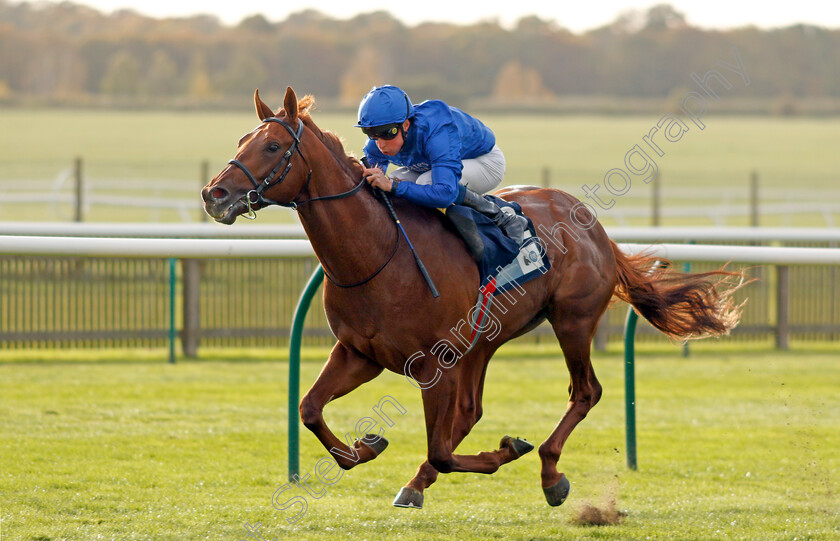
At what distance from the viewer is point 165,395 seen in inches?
293

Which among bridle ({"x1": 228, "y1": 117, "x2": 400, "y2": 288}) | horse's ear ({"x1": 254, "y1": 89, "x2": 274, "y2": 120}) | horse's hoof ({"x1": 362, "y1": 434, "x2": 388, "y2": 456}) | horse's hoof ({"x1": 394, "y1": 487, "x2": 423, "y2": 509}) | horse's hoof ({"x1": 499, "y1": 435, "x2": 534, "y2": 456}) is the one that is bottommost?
horse's hoof ({"x1": 394, "y1": 487, "x2": 423, "y2": 509})

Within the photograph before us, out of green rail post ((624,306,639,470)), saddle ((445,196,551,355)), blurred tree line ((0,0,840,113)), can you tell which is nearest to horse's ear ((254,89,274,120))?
saddle ((445,196,551,355))

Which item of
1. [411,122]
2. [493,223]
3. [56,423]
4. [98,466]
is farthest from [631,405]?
[56,423]

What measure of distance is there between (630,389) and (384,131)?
2.22m

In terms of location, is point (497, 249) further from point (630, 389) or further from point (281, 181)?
point (630, 389)

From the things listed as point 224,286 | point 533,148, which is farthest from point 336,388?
point 533,148

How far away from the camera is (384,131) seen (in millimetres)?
3846

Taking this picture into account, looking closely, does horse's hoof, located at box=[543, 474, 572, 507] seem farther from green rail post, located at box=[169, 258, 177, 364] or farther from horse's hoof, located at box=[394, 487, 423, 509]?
green rail post, located at box=[169, 258, 177, 364]

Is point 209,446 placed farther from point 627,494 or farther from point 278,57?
point 278,57

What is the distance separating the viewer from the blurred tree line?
74250 mm

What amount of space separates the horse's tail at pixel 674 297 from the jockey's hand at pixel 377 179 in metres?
1.49

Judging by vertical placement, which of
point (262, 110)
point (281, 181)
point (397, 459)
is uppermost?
point (262, 110)

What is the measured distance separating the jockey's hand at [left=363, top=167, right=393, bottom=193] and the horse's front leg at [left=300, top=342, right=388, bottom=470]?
2.02 ft

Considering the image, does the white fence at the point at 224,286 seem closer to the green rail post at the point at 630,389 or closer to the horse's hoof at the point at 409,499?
the green rail post at the point at 630,389
